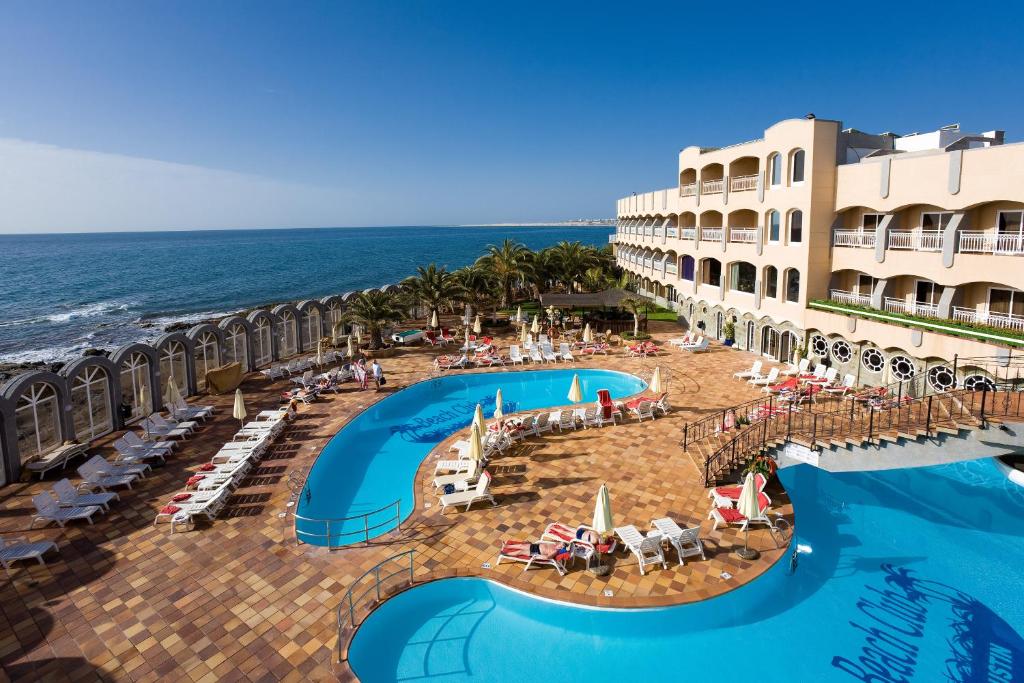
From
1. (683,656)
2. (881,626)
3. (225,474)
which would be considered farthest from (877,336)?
(225,474)

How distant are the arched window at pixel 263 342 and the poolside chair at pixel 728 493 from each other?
20852 millimetres

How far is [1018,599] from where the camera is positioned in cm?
1042

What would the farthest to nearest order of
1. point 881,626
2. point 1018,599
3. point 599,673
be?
point 1018,599
point 881,626
point 599,673

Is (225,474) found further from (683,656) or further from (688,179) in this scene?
(688,179)

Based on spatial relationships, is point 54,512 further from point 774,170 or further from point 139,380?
point 774,170

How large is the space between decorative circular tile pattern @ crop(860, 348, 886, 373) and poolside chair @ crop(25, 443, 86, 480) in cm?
2695

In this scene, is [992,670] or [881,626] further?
[881,626]

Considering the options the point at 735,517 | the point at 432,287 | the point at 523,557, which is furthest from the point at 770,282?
the point at 523,557

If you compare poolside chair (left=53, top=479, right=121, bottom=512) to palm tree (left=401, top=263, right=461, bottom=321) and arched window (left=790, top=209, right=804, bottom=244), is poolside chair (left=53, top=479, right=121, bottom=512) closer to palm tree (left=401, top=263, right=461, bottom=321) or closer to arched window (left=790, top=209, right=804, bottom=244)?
palm tree (left=401, top=263, right=461, bottom=321)

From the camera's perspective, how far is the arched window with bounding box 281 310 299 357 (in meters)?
27.3

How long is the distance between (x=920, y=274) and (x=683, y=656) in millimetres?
17821

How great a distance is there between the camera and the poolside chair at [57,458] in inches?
561

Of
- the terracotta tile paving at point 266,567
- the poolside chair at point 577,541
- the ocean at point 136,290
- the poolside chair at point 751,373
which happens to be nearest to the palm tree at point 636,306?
the poolside chair at point 751,373

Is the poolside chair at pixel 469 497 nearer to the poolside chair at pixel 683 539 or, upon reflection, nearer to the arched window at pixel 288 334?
the poolside chair at pixel 683 539
